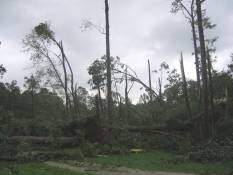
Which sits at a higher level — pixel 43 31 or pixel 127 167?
pixel 43 31

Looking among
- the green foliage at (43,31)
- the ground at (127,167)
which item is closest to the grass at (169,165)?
the ground at (127,167)

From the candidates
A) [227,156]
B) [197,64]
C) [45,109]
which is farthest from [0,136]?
[45,109]

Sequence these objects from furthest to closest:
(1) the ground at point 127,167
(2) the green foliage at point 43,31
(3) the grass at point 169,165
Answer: (2) the green foliage at point 43,31
(3) the grass at point 169,165
(1) the ground at point 127,167

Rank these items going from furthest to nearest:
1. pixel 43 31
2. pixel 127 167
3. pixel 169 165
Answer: pixel 43 31 < pixel 169 165 < pixel 127 167

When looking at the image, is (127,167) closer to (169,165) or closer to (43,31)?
(169,165)

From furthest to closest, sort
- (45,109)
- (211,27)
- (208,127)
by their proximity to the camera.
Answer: (45,109), (211,27), (208,127)

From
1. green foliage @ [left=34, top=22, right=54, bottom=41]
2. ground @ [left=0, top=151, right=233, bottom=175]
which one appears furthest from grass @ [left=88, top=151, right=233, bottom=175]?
green foliage @ [left=34, top=22, right=54, bottom=41]

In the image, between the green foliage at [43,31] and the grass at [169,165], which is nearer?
the grass at [169,165]

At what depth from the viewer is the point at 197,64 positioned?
3712 cm

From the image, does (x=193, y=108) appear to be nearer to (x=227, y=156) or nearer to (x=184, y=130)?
(x=184, y=130)

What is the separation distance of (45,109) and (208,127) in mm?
53738

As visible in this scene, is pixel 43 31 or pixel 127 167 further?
pixel 43 31

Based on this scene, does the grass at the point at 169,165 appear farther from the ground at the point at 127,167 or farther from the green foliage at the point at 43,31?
the green foliage at the point at 43,31

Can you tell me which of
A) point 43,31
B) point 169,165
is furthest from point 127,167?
point 43,31
